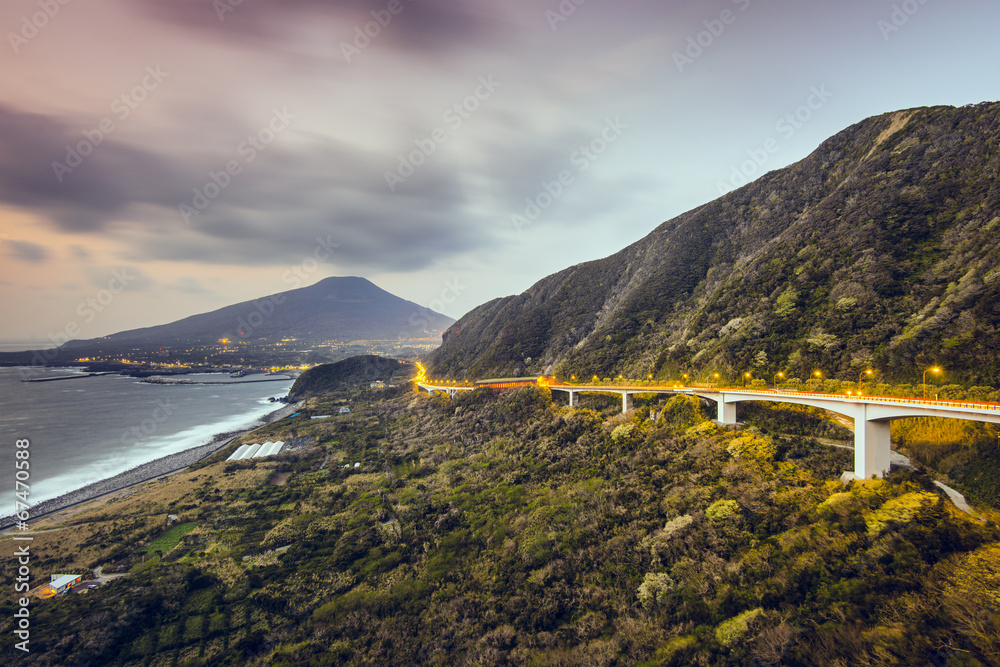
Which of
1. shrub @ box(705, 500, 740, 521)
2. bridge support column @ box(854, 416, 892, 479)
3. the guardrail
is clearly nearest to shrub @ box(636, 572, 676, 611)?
shrub @ box(705, 500, 740, 521)

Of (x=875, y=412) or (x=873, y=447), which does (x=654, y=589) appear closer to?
(x=873, y=447)

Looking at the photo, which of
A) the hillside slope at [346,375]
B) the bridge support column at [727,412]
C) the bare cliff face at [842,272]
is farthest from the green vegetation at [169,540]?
the hillside slope at [346,375]

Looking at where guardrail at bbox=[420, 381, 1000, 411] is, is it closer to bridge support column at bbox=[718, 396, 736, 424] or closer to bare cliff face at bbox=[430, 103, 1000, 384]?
bridge support column at bbox=[718, 396, 736, 424]

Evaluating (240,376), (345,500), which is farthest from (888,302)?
(240,376)

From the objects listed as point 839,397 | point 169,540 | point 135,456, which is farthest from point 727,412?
point 135,456

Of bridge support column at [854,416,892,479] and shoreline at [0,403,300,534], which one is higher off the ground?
bridge support column at [854,416,892,479]

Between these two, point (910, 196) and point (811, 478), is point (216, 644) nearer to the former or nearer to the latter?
point (811, 478)

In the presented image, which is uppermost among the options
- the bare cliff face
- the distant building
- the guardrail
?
the bare cliff face
